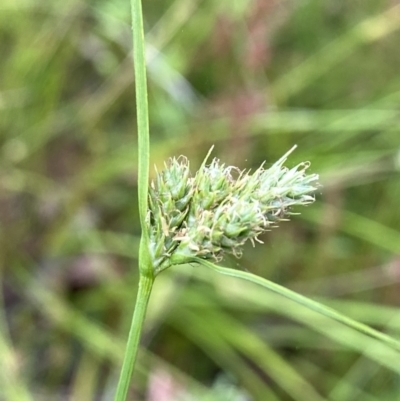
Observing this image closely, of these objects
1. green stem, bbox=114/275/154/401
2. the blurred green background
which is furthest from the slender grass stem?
the blurred green background

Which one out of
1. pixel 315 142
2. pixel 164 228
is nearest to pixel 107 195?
pixel 315 142

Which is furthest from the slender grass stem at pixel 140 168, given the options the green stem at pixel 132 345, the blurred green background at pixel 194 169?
the blurred green background at pixel 194 169

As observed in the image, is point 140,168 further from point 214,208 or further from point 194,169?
point 194,169

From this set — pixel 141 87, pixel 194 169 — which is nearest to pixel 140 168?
pixel 141 87

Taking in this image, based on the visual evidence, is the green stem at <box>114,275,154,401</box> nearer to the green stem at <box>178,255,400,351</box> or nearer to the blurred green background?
the green stem at <box>178,255,400,351</box>

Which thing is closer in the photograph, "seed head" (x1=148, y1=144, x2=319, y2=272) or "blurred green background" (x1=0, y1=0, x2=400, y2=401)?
"seed head" (x1=148, y1=144, x2=319, y2=272)

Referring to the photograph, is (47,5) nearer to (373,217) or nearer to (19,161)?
(19,161)
